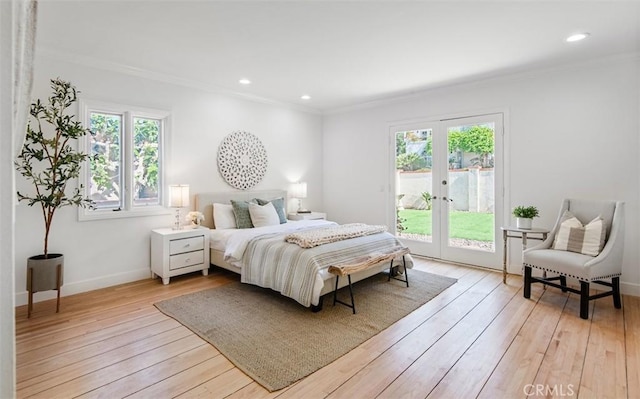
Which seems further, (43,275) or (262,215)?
(262,215)

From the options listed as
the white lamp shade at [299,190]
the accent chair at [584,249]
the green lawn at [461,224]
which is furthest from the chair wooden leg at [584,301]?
the white lamp shade at [299,190]

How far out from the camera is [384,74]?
4.03 meters

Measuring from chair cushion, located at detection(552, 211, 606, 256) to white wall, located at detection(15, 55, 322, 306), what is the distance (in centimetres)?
405

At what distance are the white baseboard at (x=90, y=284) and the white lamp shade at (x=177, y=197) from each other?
919 millimetres

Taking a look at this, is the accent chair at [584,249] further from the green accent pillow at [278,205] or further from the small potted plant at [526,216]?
the green accent pillow at [278,205]

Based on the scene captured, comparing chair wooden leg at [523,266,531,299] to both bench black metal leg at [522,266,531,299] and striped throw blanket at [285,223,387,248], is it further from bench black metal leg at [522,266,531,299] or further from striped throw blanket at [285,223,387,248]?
striped throw blanket at [285,223,387,248]

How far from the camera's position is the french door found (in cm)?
432

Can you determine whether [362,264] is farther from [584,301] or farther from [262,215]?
[584,301]

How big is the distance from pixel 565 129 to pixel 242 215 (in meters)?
4.24

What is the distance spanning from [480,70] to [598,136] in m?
1.50

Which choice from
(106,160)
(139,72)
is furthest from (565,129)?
(106,160)

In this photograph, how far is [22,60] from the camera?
2.55 ft

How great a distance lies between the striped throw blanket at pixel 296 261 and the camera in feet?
9.59

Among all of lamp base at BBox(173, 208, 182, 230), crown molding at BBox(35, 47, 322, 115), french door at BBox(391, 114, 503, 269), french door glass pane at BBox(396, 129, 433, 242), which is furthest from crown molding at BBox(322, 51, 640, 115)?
lamp base at BBox(173, 208, 182, 230)
